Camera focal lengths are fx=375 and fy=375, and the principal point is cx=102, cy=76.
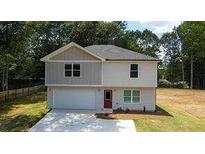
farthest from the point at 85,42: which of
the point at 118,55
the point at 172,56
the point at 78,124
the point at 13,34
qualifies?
the point at 172,56

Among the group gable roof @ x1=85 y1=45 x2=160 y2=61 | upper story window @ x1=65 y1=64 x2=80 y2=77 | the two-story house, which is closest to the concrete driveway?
the two-story house

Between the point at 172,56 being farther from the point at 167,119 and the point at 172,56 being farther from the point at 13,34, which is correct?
the point at 167,119

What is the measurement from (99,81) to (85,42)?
456 inches

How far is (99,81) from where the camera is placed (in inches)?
1172

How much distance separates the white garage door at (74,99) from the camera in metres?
30.1

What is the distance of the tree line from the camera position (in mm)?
32975

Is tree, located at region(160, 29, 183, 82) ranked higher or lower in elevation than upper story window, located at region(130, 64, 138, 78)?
higher

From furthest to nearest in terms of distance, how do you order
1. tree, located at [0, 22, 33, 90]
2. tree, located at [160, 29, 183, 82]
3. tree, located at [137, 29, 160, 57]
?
tree, located at [160, 29, 183, 82], tree, located at [137, 29, 160, 57], tree, located at [0, 22, 33, 90]

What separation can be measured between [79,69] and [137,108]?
18.3 feet

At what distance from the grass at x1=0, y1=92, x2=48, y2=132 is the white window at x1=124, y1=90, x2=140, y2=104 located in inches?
254

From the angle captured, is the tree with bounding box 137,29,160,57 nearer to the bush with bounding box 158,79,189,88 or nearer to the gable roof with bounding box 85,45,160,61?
the bush with bounding box 158,79,189,88

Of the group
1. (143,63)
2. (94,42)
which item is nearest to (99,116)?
(143,63)

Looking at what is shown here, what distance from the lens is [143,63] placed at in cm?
2994
